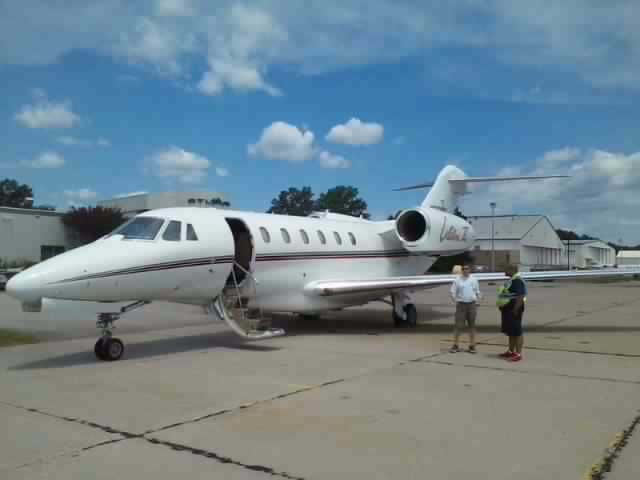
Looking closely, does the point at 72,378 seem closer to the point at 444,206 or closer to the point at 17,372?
the point at 17,372

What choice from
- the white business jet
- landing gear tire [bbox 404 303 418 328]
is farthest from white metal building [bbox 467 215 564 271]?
landing gear tire [bbox 404 303 418 328]

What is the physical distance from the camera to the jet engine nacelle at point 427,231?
1675cm

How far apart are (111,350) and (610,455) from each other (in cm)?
767

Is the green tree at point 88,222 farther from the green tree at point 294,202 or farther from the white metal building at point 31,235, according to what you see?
the green tree at point 294,202

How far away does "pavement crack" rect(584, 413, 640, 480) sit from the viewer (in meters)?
4.56

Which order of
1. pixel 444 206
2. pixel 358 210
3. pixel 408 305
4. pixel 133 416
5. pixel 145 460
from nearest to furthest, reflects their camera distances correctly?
pixel 145 460 → pixel 133 416 → pixel 408 305 → pixel 444 206 → pixel 358 210

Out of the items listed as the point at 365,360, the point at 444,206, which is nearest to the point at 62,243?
the point at 444,206

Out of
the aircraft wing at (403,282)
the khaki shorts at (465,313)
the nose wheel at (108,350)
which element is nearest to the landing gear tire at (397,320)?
the aircraft wing at (403,282)

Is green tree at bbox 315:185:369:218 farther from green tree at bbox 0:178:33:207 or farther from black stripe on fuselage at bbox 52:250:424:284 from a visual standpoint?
black stripe on fuselage at bbox 52:250:424:284

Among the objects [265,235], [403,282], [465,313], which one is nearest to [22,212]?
[265,235]

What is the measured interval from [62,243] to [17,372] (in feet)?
134

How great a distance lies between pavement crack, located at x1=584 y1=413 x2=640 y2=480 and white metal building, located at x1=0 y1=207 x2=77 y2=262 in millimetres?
41993

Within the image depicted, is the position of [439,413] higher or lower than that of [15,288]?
lower

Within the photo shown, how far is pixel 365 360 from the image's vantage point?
9812mm
